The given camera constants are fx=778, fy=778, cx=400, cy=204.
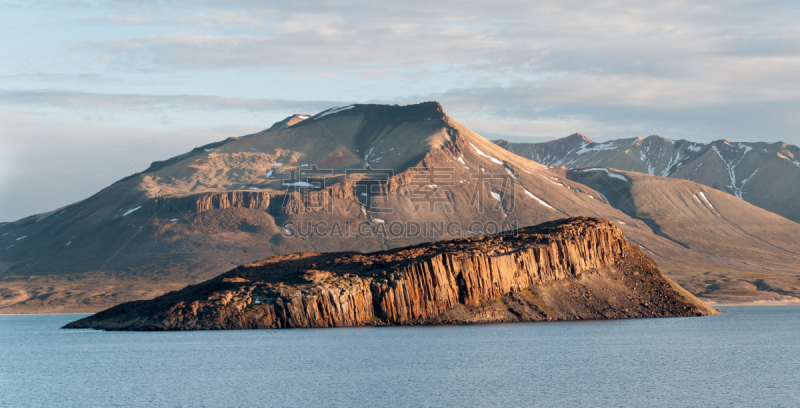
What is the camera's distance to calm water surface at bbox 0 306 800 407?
6138 centimetres

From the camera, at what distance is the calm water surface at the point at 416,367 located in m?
61.4

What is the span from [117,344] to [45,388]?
40.1m

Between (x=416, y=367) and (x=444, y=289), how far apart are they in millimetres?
47521

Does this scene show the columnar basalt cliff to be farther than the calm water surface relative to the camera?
Yes

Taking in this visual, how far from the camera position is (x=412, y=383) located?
68.5 meters

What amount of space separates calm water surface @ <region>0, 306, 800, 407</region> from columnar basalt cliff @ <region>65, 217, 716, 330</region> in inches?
165

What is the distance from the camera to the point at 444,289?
412 feet

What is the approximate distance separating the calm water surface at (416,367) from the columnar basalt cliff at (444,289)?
13.7 feet

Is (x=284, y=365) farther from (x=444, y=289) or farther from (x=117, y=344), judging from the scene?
(x=444, y=289)

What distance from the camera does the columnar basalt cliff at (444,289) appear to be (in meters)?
123

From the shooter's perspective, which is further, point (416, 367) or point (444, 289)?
point (444, 289)

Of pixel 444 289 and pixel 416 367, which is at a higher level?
pixel 444 289

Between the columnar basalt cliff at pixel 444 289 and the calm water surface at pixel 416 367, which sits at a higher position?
the columnar basalt cliff at pixel 444 289

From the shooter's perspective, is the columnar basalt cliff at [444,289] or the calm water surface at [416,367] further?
the columnar basalt cliff at [444,289]
